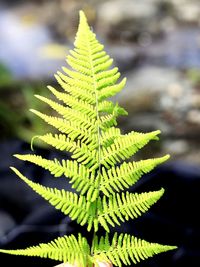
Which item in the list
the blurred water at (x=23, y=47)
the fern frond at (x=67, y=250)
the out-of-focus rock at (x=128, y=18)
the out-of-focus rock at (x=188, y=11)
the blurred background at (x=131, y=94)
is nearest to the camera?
the fern frond at (x=67, y=250)

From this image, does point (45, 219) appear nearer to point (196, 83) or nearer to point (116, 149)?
point (116, 149)

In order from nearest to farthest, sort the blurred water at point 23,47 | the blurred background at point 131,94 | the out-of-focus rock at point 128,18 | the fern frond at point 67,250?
the fern frond at point 67,250, the blurred background at point 131,94, the blurred water at point 23,47, the out-of-focus rock at point 128,18

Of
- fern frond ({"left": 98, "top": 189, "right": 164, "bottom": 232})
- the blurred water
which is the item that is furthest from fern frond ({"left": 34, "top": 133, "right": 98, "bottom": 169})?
the blurred water

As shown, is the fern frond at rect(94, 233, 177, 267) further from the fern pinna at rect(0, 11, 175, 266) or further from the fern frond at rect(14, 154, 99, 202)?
the fern frond at rect(14, 154, 99, 202)

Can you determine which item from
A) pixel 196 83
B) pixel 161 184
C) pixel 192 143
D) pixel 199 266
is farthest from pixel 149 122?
pixel 199 266

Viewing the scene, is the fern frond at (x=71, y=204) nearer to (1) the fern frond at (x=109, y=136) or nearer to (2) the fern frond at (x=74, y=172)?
(2) the fern frond at (x=74, y=172)

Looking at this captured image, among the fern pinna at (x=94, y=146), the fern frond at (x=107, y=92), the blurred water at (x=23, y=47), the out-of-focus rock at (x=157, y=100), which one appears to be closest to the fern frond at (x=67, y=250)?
the fern pinna at (x=94, y=146)

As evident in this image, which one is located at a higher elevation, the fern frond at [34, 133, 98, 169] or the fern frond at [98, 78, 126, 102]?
the fern frond at [98, 78, 126, 102]

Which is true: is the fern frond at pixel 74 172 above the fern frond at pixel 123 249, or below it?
above
